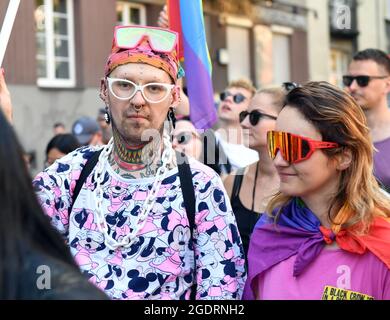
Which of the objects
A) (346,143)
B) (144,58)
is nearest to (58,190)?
(144,58)

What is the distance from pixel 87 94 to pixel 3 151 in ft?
40.1

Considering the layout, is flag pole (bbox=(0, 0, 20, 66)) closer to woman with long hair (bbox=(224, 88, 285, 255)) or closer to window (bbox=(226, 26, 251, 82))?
woman with long hair (bbox=(224, 88, 285, 255))

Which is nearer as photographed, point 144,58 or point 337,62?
point 144,58

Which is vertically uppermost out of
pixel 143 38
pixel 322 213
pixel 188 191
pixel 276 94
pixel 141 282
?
pixel 143 38

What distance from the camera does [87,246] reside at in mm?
2854

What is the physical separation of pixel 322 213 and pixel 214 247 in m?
0.43

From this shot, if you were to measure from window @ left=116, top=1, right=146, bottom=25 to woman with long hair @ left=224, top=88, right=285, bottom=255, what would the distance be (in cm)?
1047

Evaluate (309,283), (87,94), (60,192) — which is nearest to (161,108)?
(60,192)

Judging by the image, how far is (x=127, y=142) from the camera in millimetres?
2947

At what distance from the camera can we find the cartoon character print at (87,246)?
281 cm

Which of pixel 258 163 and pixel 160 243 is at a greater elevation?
pixel 258 163

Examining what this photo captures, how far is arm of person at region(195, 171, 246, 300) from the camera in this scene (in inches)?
111

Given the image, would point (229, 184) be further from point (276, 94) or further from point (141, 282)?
point (141, 282)

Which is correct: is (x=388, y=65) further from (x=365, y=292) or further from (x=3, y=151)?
(x=3, y=151)
